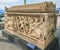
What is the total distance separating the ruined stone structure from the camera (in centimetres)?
166

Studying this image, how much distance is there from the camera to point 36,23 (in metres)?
1.80

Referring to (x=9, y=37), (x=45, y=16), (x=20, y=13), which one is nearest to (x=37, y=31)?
(x=45, y=16)

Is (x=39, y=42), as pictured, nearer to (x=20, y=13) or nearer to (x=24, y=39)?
(x=24, y=39)

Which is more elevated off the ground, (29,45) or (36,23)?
(36,23)

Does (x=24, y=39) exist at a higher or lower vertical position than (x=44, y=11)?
lower

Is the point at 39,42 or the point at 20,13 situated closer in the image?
the point at 39,42

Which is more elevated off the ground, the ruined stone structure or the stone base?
the ruined stone structure

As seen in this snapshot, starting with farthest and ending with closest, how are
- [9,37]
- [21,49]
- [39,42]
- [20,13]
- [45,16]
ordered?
[9,37] < [20,13] < [21,49] < [39,42] < [45,16]

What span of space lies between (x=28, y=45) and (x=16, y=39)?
0.47 meters

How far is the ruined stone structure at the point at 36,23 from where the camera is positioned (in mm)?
1664

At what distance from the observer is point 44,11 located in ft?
5.39

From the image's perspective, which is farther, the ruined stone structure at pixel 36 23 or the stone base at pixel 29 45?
the stone base at pixel 29 45

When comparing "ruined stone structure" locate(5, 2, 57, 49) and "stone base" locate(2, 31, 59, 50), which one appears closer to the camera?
"ruined stone structure" locate(5, 2, 57, 49)

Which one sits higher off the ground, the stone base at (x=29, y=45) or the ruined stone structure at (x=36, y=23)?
the ruined stone structure at (x=36, y=23)
